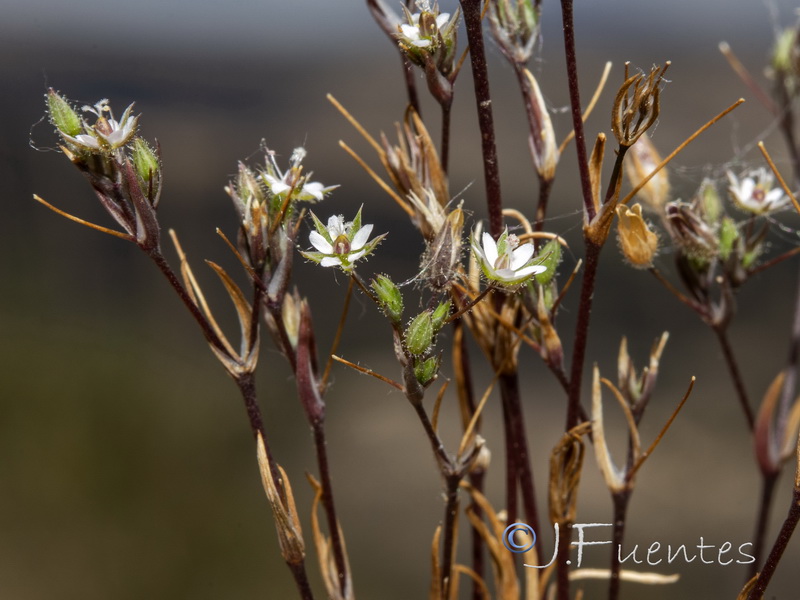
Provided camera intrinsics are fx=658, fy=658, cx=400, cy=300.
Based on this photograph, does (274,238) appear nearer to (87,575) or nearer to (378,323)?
(87,575)

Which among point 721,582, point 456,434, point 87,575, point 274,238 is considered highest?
point 274,238

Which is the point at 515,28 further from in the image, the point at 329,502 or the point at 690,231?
the point at 329,502

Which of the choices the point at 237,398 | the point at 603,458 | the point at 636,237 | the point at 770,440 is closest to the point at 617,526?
the point at 603,458

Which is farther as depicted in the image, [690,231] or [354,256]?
[690,231]

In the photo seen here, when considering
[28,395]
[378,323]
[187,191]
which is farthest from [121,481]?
[187,191]

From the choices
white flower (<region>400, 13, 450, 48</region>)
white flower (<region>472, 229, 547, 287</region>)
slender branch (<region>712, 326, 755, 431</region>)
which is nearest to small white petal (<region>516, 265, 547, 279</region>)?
white flower (<region>472, 229, 547, 287</region>)

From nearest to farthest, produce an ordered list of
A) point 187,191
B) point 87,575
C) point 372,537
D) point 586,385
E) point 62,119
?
point 62,119 → point 87,575 → point 372,537 → point 586,385 → point 187,191

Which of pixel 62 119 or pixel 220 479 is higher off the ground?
pixel 62 119
